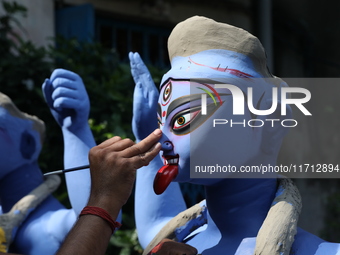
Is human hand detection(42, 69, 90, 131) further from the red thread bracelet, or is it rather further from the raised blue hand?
the red thread bracelet

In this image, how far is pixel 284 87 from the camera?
6.15 feet

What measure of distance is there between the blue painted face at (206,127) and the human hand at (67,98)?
2.43 ft

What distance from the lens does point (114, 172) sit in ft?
5.04

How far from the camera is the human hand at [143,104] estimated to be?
2205 millimetres

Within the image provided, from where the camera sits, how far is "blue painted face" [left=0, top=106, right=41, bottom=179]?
2.70m

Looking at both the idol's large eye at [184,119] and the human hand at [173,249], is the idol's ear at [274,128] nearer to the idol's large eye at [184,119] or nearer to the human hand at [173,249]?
the idol's large eye at [184,119]

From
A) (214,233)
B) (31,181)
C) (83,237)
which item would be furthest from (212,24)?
(31,181)

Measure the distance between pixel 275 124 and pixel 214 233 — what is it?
1.29 feet

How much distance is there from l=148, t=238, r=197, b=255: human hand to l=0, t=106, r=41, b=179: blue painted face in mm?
1155

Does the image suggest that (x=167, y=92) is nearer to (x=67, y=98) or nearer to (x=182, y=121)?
(x=182, y=121)

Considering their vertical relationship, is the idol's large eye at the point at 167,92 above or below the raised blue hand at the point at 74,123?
above

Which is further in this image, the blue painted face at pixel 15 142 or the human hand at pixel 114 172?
the blue painted face at pixel 15 142

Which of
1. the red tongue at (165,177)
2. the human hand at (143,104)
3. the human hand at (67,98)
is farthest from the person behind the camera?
the human hand at (67,98)

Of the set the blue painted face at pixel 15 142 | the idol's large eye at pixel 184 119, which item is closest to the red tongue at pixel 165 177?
the idol's large eye at pixel 184 119
